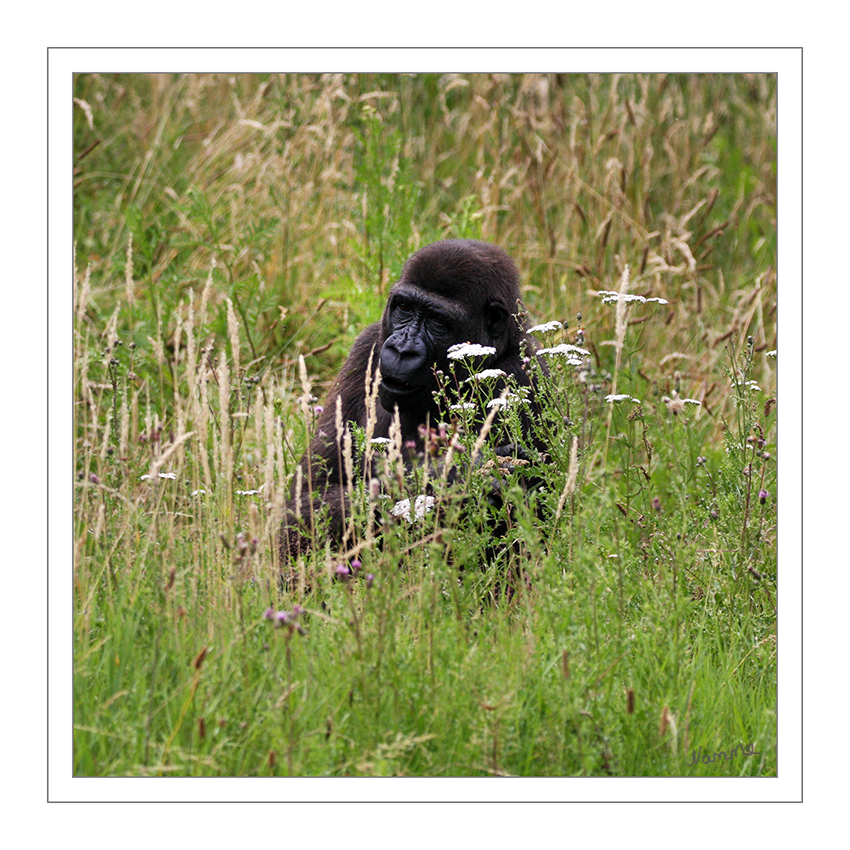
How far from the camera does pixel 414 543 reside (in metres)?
3.24

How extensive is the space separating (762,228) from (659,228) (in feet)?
3.54

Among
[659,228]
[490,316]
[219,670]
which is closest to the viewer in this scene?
[219,670]

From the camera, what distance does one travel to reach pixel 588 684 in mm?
2887

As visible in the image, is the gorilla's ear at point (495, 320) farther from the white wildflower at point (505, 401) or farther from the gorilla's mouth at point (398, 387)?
the white wildflower at point (505, 401)

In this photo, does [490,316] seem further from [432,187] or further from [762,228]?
[762,228]

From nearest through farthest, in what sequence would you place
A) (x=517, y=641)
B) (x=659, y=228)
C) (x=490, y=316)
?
(x=517, y=641)
(x=490, y=316)
(x=659, y=228)
